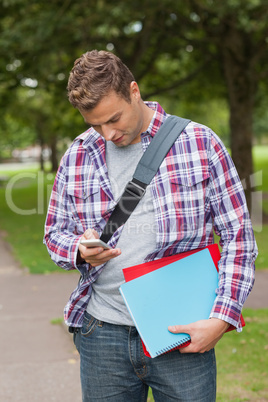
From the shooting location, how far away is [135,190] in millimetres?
1982

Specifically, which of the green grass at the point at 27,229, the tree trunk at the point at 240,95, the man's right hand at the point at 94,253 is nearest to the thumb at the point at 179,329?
the man's right hand at the point at 94,253

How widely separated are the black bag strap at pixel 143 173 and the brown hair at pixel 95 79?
220 mm

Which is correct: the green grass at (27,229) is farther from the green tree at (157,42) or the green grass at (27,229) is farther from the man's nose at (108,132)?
the man's nose at (108,132)

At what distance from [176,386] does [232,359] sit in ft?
9.42

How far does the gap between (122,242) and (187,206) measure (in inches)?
10.6

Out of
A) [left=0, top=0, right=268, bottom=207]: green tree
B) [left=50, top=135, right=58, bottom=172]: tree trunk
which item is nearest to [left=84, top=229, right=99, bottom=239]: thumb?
[left=0, top=0, right=268, bottom=207]: green tree

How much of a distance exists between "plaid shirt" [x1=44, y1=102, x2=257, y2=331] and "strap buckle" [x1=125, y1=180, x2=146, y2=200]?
0.04 metres

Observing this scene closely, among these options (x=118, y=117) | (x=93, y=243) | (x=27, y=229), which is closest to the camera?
(x=93, y=243)

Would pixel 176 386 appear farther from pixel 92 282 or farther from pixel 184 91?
pixel 184 91

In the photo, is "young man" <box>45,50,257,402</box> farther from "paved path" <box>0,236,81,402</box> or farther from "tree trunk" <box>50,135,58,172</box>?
"tree trunk" <box>50,135,58,172</box>

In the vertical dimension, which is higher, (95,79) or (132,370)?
(95,79)

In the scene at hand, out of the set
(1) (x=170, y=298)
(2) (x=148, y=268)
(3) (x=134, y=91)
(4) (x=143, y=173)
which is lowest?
(1) (x=170, y=298)

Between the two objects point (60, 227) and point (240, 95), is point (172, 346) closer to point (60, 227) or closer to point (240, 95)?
point (60, 227)

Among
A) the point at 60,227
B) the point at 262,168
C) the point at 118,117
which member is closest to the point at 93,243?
the point at 60,227
